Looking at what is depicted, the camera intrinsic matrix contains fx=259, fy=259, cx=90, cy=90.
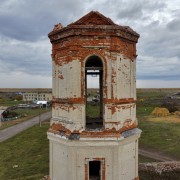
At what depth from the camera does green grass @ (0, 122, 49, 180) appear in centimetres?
1722

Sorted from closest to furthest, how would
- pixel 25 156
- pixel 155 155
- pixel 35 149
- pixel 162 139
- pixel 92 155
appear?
pixel 92 155 → pixel 155 155 → pixel 25 156 → pixel 35 149 → pixel 162 139

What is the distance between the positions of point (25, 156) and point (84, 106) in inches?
627

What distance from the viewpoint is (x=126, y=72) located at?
752 cm

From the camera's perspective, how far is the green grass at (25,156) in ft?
56.5

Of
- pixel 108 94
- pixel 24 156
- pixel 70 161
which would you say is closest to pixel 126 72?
pixel 108 94

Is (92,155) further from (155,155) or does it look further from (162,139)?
(162,139)

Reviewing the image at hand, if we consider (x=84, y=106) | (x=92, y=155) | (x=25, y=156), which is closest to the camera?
Answer: (x=92, y=155)

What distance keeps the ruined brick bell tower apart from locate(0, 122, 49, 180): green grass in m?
10.2

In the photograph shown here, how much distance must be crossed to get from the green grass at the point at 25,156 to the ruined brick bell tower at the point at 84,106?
10.2 meters

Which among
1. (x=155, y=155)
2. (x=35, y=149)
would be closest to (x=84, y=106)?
(x=155, y=155)

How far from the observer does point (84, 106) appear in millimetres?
7074

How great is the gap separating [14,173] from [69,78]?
12.8 m

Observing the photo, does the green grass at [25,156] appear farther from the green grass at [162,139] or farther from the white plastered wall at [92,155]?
the white plastered wall at [92,155]

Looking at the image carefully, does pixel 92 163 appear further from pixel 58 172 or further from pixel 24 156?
pixel 24 156
